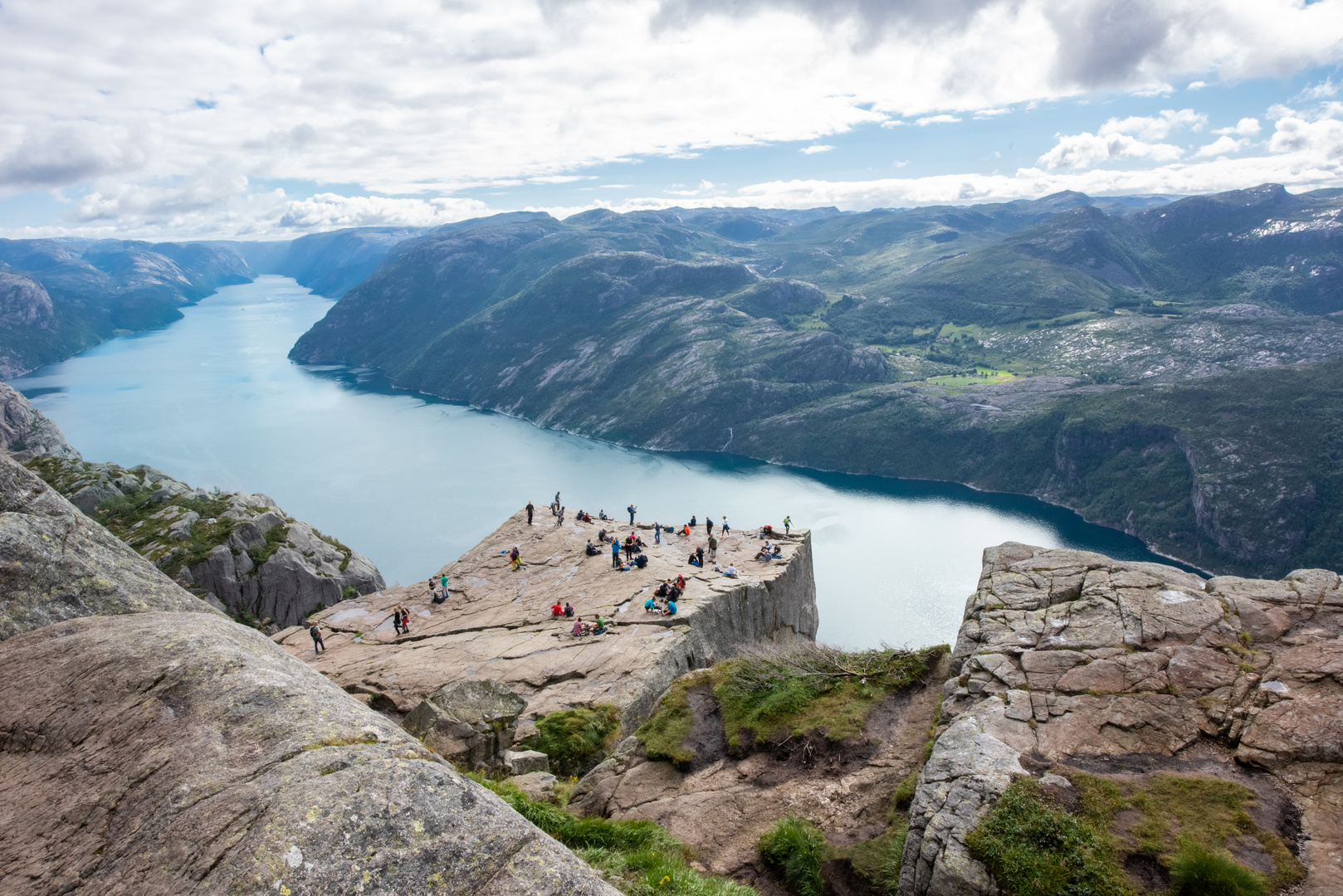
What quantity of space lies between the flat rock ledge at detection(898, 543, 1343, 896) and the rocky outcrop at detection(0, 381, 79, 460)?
Result: 140 m

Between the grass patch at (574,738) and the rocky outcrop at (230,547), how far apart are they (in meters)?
37.7

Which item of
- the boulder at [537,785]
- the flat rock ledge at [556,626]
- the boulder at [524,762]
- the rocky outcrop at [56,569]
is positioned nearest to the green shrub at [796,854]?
the boulder at [537,785]

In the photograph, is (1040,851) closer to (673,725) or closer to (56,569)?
(673,725)

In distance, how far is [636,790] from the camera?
18391 millimetres

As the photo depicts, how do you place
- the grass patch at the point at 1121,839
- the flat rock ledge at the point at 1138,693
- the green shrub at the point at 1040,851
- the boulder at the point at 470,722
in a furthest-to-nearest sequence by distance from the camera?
the boulder at the point at 470,722 → the flat rock ledge at the point at 1138,693 → the green shrub at the point at 1040,851 → the grass patch at the point at 1121,839

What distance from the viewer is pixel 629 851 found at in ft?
45.4

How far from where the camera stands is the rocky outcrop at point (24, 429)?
111 meters

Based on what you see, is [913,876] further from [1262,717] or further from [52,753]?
[52,753]

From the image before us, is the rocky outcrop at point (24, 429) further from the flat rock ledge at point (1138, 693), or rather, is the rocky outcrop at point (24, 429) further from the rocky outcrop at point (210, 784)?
the flat rock ledge at point (1138, 693)

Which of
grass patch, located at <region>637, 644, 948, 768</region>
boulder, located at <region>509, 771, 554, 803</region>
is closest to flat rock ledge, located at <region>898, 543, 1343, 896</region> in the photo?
grass patch, located at <region>637, 644, 948, 768</region>

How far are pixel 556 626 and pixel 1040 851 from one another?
24951 mm

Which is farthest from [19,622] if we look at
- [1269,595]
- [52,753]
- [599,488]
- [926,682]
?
[599,488]

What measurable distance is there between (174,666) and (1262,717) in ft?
70.6

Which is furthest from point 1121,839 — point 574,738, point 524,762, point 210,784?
point 574,738
